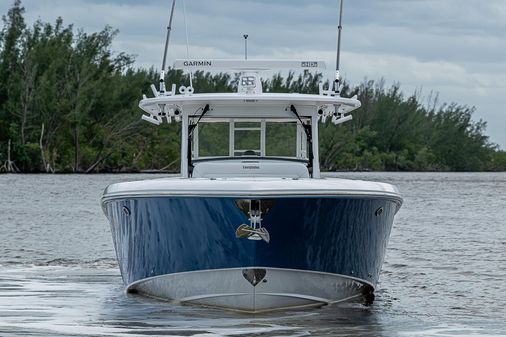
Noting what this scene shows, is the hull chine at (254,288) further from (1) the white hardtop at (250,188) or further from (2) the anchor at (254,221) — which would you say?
(1) the white hardtop at (250,188)

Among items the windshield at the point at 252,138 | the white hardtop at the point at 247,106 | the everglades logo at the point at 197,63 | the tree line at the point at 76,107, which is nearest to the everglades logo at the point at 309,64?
the white hardtop at the point at 247,106

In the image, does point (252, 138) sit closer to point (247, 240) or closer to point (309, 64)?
point (309, 64)

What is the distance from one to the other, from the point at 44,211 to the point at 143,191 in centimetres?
2573

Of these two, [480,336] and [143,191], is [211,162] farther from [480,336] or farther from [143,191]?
[480,336]

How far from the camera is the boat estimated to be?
14023mm

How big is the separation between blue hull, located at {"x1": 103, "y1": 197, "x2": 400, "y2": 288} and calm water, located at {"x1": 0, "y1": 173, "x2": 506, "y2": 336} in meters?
0.63

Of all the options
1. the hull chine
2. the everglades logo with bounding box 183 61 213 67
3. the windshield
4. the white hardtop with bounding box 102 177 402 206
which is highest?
the everglades logo with bounding box 183 61 213 67

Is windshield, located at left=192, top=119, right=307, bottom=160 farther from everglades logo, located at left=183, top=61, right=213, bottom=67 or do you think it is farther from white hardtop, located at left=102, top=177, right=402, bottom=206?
white hardtop, located at left=102, top=177, right=402, bottom=206

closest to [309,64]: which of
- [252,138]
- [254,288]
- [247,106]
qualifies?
[247,106]

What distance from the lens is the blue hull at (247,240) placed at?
1409 centimetres

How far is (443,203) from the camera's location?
158ft

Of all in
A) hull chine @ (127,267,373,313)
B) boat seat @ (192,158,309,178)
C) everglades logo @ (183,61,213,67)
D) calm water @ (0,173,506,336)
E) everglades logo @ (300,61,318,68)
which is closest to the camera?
calm water @ (0,173,506,336)

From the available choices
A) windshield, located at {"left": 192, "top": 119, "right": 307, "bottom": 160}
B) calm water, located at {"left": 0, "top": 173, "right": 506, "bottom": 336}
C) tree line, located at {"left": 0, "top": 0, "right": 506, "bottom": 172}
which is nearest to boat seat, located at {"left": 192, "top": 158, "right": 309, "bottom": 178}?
windshield, located at {"left": 192, "top": 119, "right": 307, "bottom": 160}

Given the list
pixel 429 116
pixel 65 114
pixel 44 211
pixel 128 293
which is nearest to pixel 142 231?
pixel 128 293
